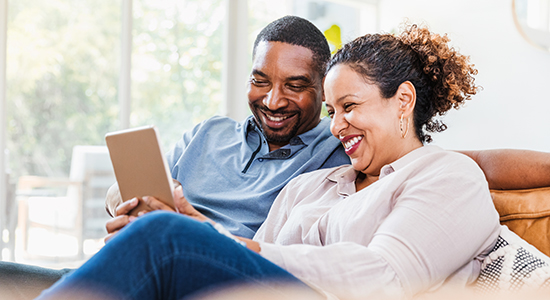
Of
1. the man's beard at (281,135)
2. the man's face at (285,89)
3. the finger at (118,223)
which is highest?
the man's face at (285,89)

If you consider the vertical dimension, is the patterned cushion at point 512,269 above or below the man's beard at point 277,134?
below

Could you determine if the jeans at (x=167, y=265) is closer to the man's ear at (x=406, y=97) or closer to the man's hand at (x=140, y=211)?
the man's hand at (x=140, y=211)

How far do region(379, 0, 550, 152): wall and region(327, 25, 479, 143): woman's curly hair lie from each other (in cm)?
205

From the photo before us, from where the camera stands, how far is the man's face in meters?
1.70

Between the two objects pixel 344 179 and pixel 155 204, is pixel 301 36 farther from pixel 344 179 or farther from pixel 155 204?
pixel 155 204

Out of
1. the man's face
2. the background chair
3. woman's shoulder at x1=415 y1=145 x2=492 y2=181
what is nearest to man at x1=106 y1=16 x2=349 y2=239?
the man's face

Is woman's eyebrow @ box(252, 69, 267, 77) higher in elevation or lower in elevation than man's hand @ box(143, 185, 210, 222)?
higher

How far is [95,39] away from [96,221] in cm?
125

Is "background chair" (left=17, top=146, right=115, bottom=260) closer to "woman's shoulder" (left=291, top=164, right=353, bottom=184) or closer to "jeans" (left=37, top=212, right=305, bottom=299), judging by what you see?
"woman's shoulder" (left=291, top=164, right=353, bottom=184)

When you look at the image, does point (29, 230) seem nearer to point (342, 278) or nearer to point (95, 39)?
point (95, 39)

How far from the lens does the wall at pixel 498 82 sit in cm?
330

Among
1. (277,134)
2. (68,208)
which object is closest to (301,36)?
(277,134)

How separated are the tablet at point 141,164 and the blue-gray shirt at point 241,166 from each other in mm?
409

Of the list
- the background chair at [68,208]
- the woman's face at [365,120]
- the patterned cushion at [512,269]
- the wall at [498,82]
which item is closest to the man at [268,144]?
the woman's face at [365,120]
